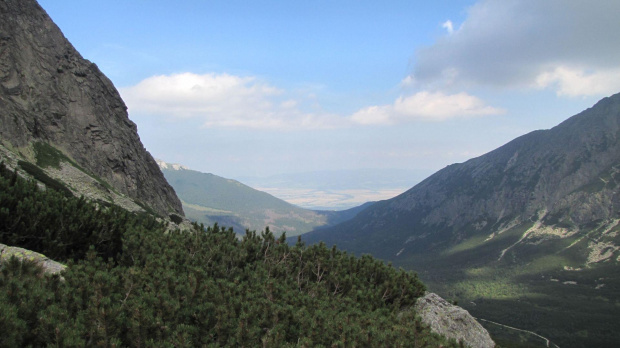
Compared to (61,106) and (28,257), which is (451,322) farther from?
(61,106)

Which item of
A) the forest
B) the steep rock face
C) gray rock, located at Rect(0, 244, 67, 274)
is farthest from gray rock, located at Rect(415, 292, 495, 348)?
the steep rock face

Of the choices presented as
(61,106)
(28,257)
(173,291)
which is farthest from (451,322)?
(61,106)

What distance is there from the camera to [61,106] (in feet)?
302

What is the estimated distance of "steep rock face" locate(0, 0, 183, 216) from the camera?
80125mm

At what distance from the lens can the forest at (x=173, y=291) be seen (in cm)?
997

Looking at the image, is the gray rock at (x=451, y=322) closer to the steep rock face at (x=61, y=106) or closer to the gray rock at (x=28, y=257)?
the gray rock at (x=28, y=257)

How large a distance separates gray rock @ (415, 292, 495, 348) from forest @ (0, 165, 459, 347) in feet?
4.44

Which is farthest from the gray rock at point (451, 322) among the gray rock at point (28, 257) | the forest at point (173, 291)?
the gray rock at point (28, 257)

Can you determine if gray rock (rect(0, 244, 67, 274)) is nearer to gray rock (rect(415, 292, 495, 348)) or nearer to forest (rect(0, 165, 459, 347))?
forest (rect(0, 165, 459, 347))

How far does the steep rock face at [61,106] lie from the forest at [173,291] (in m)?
63.0

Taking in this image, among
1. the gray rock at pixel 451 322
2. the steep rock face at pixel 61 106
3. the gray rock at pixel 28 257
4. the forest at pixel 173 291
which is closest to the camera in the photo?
the forest at pixel 173 291

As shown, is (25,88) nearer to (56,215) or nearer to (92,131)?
(92,131)

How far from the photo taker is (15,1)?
91.7 m

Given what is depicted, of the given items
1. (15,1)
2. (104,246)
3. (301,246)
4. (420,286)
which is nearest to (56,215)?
(104,246)
